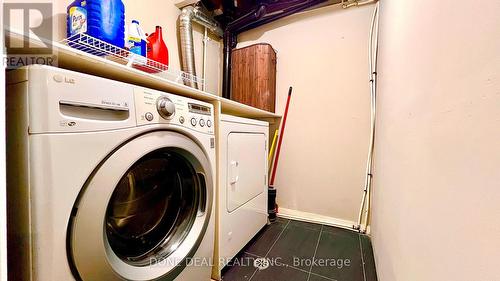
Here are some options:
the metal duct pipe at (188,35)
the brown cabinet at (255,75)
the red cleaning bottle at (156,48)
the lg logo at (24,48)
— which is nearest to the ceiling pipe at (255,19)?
the brown cabinet at (255,75)

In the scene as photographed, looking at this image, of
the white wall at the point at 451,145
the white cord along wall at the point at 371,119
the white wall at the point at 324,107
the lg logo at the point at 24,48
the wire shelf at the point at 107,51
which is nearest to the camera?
the white wall at the point at 451,145

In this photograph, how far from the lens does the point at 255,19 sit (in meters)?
2.00

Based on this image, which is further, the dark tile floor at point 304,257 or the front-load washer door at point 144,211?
the dark tile floor at point 304,257

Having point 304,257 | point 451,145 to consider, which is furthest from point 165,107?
point 304,257

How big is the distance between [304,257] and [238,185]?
2.32 feet

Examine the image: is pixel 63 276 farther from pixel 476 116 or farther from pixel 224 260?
pixel 476 116

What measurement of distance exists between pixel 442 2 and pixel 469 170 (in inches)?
15.8

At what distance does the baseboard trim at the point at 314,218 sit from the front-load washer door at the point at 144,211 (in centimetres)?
129

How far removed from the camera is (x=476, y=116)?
1.03ft

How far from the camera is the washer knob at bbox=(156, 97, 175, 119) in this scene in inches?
27.7

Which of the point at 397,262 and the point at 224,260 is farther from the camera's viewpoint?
the point at 224,260

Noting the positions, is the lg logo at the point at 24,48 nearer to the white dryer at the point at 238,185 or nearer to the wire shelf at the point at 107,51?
the wire shelf at the point at 107,51

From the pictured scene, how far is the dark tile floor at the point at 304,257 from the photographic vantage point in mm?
1159

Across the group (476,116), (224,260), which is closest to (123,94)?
(476,116)
